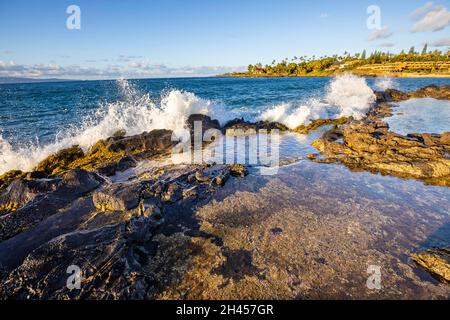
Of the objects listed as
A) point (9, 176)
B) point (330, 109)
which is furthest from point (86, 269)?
point (330, 109)

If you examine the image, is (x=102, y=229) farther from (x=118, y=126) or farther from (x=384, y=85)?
(x=384, y=85)

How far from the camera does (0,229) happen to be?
4.78 meters

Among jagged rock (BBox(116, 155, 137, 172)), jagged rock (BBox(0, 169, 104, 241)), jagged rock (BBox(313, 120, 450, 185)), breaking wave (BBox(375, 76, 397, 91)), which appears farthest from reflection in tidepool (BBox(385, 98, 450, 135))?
breaking wave (BBox(375, 76, 397, 91))

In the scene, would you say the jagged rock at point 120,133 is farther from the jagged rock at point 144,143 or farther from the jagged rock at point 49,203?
the jagged rock at point 49,203

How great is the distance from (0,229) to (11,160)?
17.7 feet

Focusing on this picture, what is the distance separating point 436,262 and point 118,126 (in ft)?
39.0

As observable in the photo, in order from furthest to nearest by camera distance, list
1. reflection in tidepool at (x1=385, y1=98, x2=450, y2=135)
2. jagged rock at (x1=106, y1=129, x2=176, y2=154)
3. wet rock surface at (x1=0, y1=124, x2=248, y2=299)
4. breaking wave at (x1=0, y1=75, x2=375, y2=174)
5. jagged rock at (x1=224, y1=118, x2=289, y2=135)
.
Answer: jagged rock at (x1=224, y1=118, x2=289, y2=135), reflection in tidepool at (x1=385, y1=98, x2=450, y2=135), jagged rock at (x1=106, y1=129, x2=176, y2=154), breaking wave at (x1=0, y1=75, x2=375, y2=174), wet rock surface at (x1=0, y1=124, x2=248, y2=299)

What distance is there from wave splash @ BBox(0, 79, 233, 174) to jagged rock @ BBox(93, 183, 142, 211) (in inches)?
218

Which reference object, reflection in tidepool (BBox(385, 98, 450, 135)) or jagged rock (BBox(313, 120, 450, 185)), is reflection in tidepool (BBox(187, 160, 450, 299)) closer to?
jagged rock (BBox(313, 120, 450, 185))

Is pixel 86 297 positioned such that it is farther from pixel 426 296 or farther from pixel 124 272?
pixel 426 296

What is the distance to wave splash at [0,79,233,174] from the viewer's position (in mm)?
9062

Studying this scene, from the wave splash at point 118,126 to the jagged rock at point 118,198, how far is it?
554cm

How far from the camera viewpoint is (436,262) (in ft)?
11.9

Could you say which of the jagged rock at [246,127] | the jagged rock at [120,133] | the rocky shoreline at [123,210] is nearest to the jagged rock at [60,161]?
the rocky shoreline at [123,210]
